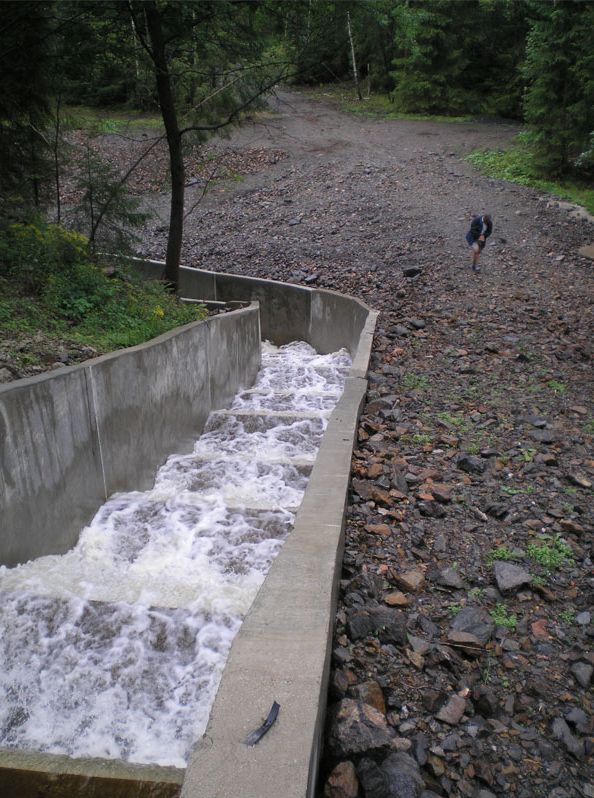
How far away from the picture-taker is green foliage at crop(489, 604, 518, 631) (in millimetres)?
3709

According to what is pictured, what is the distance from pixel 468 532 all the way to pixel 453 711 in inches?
70.5

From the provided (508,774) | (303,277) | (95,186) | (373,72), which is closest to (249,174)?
(303,277)

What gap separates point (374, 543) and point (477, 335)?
6.26 m

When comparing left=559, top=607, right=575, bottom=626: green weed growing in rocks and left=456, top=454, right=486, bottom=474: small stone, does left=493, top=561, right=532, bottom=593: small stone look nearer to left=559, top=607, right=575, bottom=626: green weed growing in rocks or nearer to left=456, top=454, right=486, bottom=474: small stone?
left=559, top=607, right=575, bottom=626: green weed growing in rocks

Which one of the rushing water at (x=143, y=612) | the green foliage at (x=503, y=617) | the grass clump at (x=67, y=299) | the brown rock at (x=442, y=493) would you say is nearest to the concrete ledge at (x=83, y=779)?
the rushing water at (x=143, y=612)

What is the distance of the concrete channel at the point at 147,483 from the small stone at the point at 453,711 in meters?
0.63

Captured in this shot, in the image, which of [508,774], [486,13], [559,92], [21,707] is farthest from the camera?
[486,13]

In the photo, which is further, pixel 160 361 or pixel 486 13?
pixel 486 13

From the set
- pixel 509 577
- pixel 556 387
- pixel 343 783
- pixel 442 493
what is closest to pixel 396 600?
pixel 509 577

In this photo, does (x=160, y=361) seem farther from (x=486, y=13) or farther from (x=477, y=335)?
(x=486, y=13)

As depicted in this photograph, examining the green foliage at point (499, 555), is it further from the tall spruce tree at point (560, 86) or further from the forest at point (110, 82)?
the tall spruce tree at point (560, 86)

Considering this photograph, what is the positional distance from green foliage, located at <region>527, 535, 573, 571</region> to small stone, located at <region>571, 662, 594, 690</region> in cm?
91

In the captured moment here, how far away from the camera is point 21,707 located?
325 centimetres

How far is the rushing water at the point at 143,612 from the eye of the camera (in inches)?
123
